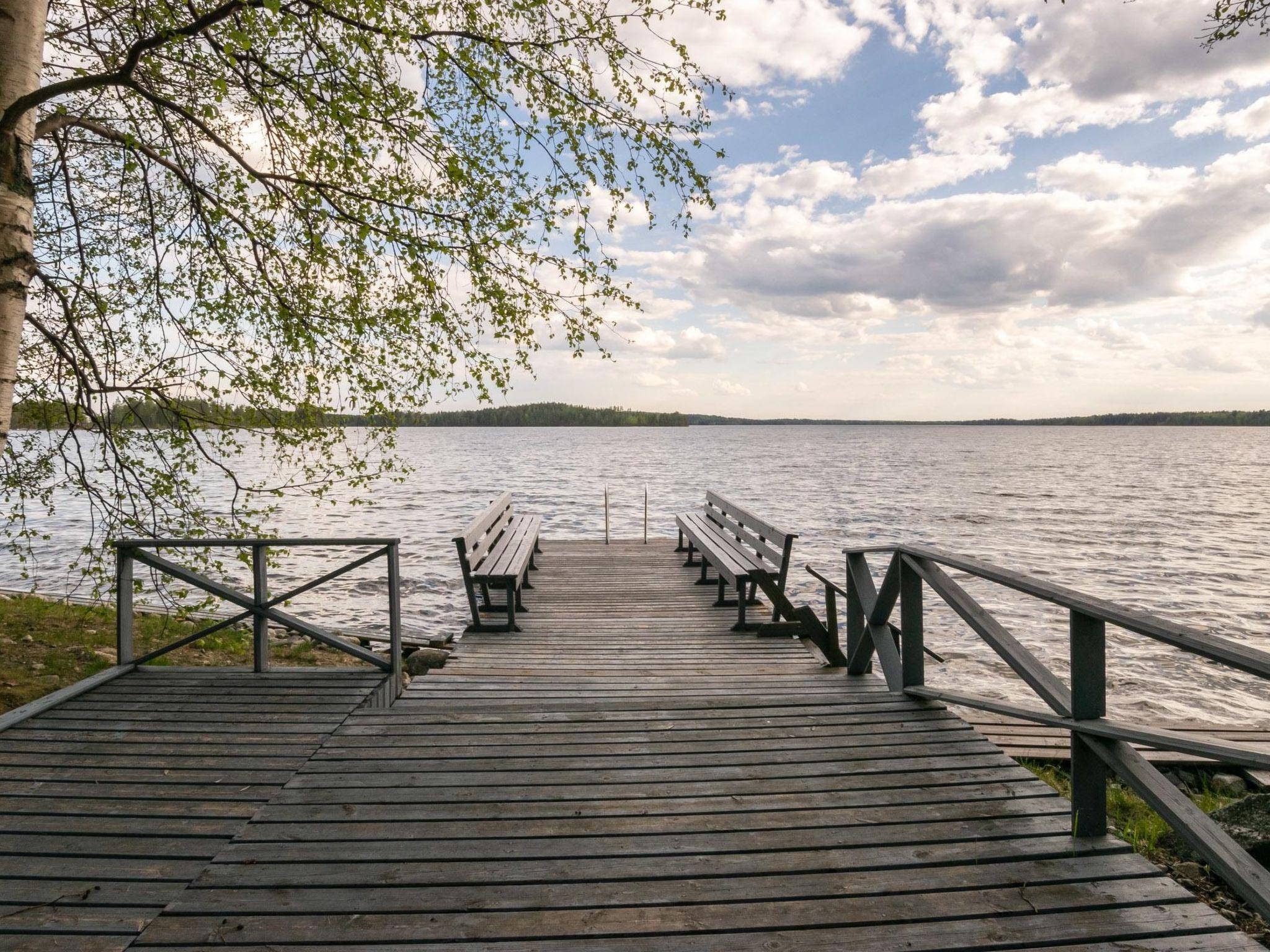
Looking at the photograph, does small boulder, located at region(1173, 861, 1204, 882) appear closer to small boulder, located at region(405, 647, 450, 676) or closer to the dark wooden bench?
the dark wooden bench

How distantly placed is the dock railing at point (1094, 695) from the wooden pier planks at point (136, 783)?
11.7ft

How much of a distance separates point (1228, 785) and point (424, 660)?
847 centimetres

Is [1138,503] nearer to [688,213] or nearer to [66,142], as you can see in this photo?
[688,213]

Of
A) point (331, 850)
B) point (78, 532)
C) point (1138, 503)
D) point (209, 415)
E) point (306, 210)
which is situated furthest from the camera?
point (1138, 503)

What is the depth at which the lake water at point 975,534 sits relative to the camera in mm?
9836

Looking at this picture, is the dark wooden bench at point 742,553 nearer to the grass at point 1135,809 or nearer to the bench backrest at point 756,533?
the bench backrest at point 756,533

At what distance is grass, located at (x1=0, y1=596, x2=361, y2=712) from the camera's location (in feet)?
20.9

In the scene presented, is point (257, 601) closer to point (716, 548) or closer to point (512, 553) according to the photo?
point (512, 553)

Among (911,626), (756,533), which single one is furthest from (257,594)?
(756,533)

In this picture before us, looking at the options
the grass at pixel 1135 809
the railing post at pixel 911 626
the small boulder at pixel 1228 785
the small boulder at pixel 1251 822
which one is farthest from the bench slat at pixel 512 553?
the small boulder at pixel 1228 785

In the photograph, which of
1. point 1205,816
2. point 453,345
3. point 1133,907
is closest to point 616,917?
point 1133,907

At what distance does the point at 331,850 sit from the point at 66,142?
602cm

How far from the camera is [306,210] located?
5.00 meters

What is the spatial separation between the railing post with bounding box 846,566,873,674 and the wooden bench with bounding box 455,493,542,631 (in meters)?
3.17
